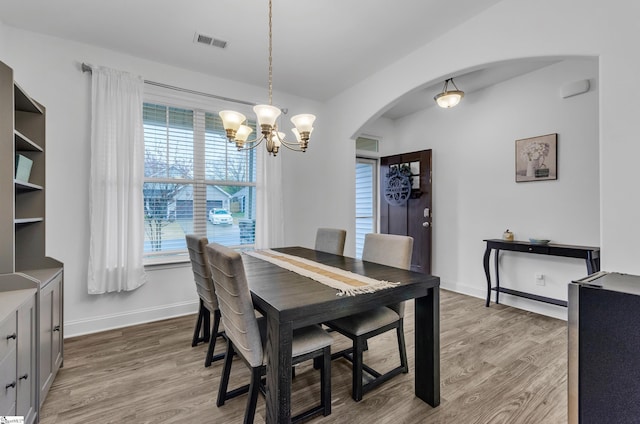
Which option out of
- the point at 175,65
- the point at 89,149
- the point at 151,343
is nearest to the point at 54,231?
the point at 89,149

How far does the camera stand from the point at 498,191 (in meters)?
3.73

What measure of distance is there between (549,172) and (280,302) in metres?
3.46

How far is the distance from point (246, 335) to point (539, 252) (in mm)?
3131

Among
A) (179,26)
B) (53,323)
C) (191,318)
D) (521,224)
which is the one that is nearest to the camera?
(53,323)

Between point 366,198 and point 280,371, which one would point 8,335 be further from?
point 366,198

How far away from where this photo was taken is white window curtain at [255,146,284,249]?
145 inches

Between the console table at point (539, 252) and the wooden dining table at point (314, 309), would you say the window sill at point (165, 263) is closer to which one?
the wooden dining table at point (314, 309)

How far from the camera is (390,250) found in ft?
7.63

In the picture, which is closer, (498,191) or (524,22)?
(524,22)

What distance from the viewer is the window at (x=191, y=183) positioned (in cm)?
320

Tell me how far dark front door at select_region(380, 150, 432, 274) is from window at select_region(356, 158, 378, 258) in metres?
0.21

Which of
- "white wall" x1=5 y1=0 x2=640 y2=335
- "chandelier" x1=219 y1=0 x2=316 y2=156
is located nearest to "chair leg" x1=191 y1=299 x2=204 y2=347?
"white wall" x1=5 y1=0 x2=640 y2=335

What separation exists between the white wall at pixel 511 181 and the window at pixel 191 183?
282 cm

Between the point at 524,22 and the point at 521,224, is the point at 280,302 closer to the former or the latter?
the point at 524,22
